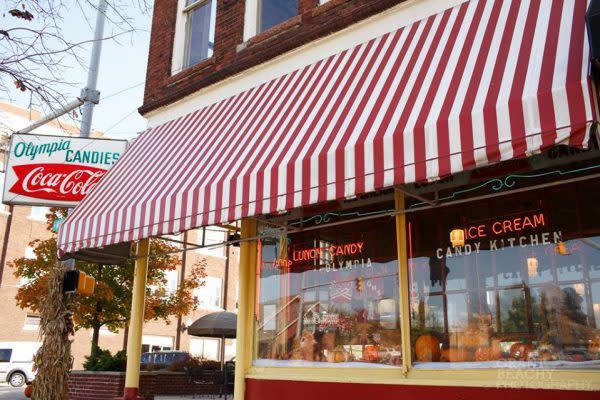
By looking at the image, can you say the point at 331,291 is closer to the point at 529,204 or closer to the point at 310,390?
the point at 310,390

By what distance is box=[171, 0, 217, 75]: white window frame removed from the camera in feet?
33.4

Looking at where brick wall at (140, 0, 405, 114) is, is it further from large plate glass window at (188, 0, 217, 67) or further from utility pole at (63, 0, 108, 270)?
utility pole at (63, 0, 108, 270)

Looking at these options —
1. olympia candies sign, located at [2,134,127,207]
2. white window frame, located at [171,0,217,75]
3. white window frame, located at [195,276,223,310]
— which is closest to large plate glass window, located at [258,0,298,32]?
white window frame, located at [171,0,217,75]

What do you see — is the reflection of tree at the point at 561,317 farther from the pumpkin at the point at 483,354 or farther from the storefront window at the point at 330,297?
the storefront window at the point at 330,297

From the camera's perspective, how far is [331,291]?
677 centimetres

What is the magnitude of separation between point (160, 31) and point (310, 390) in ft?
24.7

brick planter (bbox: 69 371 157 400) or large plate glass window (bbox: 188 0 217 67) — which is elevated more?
large plate glass window (bbox: 188 0 217 67)

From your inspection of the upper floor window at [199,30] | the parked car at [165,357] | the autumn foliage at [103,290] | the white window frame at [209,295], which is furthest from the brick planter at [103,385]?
the white window frame at [209,295]

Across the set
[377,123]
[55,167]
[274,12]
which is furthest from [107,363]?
[377,123]

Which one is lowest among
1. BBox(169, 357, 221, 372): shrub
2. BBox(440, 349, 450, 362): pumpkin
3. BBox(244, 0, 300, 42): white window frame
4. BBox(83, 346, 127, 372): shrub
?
BBox(169, 357, 221, 372): shrub

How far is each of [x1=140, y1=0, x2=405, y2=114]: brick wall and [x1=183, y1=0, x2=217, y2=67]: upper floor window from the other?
1.01 ft

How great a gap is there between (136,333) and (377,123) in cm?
520

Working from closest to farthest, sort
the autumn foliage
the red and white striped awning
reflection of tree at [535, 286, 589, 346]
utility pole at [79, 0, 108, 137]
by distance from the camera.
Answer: the red and white striped awning
reflection of tree at [535, 286, 589, 346]
utility pole at [79, 0, 108, 137]
the autumn foliage

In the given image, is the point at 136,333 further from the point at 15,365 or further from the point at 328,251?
the point at 15,365
